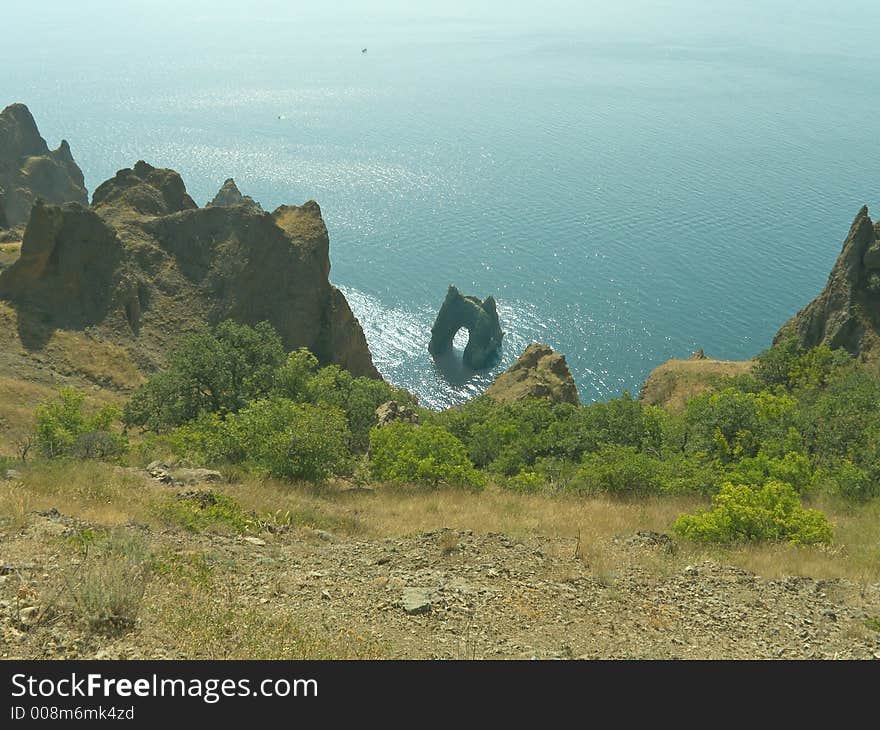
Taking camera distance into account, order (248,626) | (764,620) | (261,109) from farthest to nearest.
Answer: (261,109) → (764,620) → (248,626)

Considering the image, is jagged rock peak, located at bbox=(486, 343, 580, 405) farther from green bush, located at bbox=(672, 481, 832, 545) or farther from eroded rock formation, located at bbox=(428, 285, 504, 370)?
green bush, located at bbox=(672, 481, 832, 545)

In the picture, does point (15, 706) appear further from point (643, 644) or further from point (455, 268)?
point (455, 268)

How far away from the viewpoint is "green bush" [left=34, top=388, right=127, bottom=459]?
21.7m

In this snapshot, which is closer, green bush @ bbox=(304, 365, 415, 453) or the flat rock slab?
the flat rock slab

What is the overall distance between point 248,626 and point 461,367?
3227 inches

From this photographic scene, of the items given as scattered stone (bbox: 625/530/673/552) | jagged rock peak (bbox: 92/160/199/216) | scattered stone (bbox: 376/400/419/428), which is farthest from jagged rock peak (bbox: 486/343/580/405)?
scattered stone (bbox: 625/530/673/552)

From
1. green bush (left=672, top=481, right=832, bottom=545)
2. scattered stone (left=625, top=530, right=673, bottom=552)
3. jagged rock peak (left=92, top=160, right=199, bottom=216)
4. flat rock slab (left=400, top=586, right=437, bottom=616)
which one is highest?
jagged rock peak (left=92, top=160, right=199, bottom=216)

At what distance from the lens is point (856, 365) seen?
39781mm

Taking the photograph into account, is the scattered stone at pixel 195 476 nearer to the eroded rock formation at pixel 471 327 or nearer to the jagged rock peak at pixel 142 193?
the jagged rock peak at pixel 142 193

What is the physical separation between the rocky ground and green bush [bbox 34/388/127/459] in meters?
8.41

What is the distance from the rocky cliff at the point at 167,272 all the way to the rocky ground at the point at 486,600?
36.2 m

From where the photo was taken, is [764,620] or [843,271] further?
[843,271]

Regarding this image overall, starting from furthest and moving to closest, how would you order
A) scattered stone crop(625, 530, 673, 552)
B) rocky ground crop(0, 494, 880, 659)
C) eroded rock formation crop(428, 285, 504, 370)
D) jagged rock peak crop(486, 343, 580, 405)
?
eroded rock formation crop(428, 285, 504, 370)
jagged rock peak crop(486, 343, 580, 405)
scattered stone crop(625, 530, 673, 552)
rocky ground crop(0, 494, 880, 659)

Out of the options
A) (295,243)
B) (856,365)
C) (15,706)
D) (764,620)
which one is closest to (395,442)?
(764,620)
